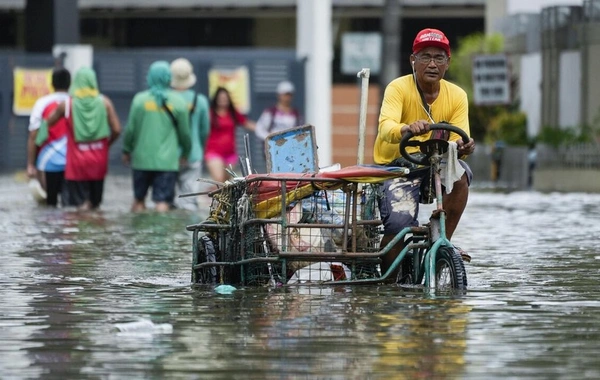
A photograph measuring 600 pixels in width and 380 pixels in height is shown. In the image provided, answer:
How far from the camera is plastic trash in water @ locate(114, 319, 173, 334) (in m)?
8.47

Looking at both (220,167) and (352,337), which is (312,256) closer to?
(352,337)

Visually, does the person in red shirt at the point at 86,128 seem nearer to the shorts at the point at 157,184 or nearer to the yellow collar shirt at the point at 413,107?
the shorts at the point at 157,184

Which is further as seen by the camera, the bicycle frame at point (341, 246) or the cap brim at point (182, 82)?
the cap brim at point (182, 82)

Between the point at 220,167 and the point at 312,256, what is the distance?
11.1 metres

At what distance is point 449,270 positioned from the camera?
10.1 meters

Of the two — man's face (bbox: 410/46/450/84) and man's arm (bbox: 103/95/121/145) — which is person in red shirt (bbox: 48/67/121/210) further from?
man's face (bbox: 410/46/450/84)

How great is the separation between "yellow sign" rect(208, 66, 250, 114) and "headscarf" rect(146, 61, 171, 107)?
1182 cm

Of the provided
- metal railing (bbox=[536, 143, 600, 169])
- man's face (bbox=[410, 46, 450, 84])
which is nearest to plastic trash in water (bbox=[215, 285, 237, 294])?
man's face (bbox=[410, 46, 450, 84])

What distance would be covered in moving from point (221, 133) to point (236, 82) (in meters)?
→ 9.88

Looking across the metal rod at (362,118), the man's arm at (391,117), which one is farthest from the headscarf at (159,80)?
the man's arm at (391,117)

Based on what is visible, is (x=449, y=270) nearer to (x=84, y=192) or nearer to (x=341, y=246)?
(x=341, y=246)

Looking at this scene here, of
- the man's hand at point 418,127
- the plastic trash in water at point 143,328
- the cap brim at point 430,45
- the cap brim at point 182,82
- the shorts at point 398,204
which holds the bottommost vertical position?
the plastic trash in water at point 143,328

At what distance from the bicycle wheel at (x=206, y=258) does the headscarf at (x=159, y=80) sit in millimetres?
7857

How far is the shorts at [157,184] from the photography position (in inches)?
771
